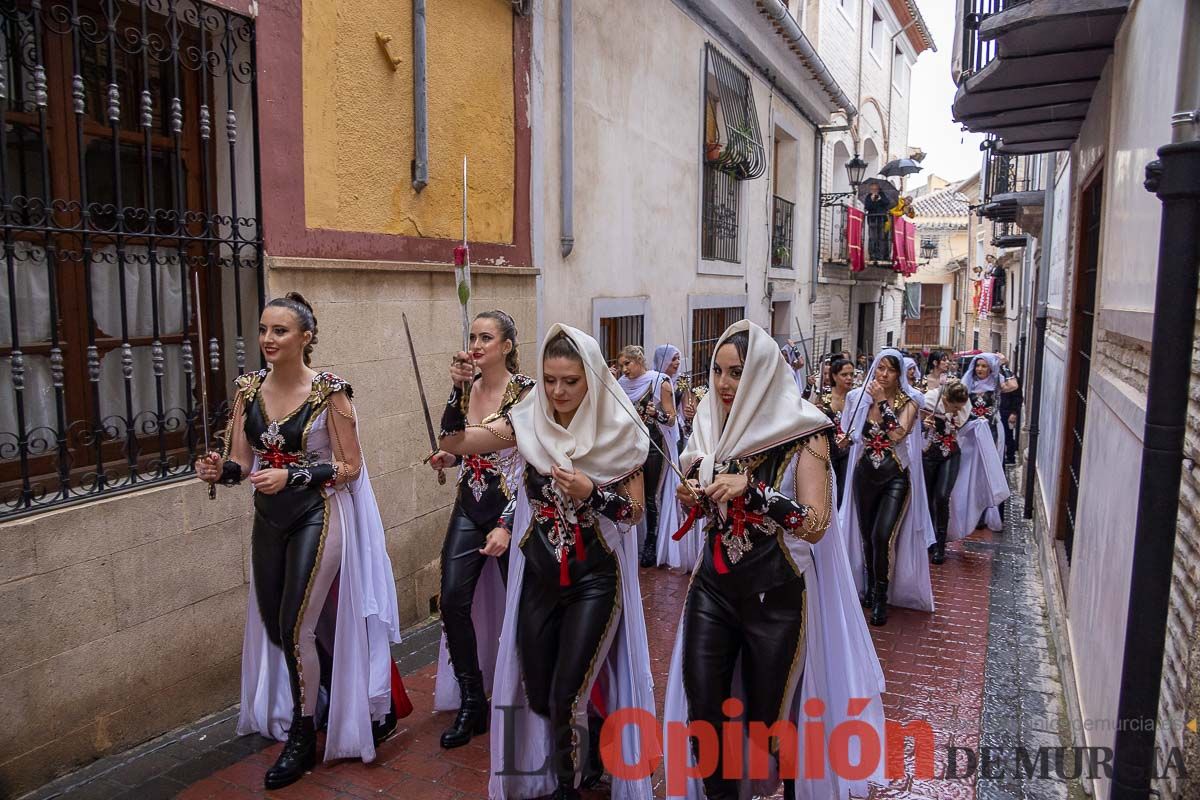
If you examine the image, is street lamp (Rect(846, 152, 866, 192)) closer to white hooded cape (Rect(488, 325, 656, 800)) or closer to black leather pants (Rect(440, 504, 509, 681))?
A: black leather pants (Rect(440, 504, 509, 681))

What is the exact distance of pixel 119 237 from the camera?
4.34 metres

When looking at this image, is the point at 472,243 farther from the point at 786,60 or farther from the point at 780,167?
the point at 780,167

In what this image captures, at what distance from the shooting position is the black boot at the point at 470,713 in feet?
14.9

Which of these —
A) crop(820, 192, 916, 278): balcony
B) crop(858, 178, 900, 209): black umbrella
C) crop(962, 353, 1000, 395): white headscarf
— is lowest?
crop(962, 353, 1000, 395): white headscarf

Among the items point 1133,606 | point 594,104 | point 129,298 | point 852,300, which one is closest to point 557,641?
point 1133,606

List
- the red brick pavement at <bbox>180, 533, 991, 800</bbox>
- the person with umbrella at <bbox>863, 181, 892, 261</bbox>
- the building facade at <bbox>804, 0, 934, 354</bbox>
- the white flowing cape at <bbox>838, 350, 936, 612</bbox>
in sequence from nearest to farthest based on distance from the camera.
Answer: the red brick pavement at <bbox>180, 533, 991, 800</bbox>, the white flowing cape at <bbox>838, 350, 936, 612</bbox>, the building facade at <bbox>804, 0, 934, 354</bbox>, the person with umbrella at <bbox>863, 181, 892, 261</bbox>

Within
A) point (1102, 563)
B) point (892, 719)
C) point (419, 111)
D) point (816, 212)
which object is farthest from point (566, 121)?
point (816, 212)

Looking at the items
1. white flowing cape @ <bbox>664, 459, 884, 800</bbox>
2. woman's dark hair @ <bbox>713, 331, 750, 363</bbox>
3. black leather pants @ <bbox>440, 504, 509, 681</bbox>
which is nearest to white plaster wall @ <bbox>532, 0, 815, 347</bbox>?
black leather pants @ <bbox>440, 504, 509, 681</bbox>

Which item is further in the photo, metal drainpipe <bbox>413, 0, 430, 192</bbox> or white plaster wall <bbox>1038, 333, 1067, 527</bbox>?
white plaster wall <bbox>1038, 333, 1067, 527</bbox>

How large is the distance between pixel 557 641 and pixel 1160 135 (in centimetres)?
311

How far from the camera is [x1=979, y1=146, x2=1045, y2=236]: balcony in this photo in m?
12.9

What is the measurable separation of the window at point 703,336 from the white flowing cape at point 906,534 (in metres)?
5.77

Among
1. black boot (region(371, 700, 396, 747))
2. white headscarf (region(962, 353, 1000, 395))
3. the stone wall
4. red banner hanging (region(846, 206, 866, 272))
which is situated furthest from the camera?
red banner hanging (region(846, 206, 866, 272))

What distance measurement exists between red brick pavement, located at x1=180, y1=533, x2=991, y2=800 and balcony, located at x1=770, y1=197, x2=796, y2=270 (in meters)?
9.66
